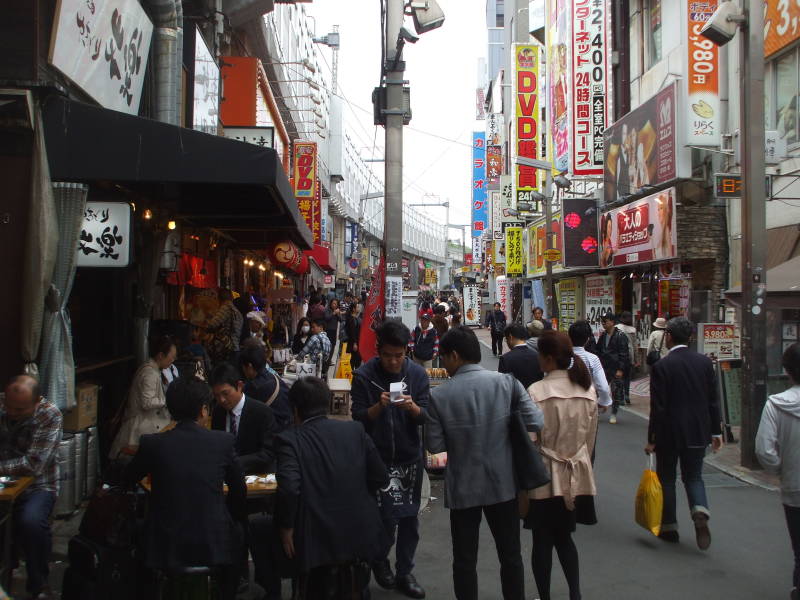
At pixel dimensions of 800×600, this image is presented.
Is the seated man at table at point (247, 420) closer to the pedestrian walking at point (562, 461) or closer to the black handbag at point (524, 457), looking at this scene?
the black handbag at point (524, 457)

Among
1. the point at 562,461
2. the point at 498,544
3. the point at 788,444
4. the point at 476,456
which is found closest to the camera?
the point at 476,456

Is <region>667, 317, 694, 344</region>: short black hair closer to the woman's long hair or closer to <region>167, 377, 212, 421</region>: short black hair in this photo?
the woman's long hair

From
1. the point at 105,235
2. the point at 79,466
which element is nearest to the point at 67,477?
the point at 79,466

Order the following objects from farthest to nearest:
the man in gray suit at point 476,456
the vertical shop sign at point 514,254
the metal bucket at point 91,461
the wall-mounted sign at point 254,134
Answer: the vertical shop sign at point 514,254 < the wall-mounted sign at point 254,134 < the metal bucket at point 91,461 < the man in gray suit at point 476,456

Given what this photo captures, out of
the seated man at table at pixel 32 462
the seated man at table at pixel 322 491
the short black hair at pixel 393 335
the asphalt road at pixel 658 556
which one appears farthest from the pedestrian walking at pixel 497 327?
the seated man at table at pixel 322 491

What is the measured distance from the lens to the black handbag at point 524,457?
4102mm

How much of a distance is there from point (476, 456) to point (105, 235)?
15.6 feet

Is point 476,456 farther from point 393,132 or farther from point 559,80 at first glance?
point 559,80

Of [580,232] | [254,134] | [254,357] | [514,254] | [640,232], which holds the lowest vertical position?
Answer: [254,357]

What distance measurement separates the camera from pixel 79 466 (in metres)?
6.74

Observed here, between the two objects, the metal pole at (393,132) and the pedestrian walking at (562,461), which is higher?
the metal pole at (393,132)

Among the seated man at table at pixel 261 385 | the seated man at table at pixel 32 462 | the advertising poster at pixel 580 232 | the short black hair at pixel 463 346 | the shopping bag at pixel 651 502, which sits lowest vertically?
the shopping bag at pixel 651 502

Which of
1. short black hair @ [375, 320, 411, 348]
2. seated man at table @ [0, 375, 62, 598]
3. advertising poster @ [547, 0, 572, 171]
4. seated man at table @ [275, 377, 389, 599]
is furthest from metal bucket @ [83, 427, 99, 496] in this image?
advertising poster @ [547, 0, 572, 171]

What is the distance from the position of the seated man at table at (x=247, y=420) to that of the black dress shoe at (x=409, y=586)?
4.14 ft
